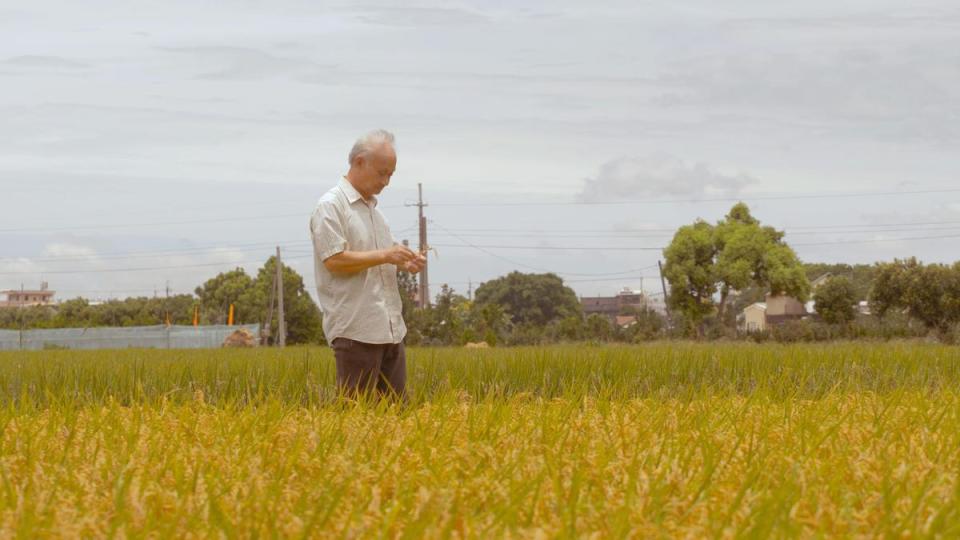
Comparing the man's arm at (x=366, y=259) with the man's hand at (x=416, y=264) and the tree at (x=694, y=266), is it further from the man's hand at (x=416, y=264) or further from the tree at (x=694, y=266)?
the tree at (x=694, y=266)

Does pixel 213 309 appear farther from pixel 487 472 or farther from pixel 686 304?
pixel 487 472

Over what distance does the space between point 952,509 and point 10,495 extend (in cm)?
232

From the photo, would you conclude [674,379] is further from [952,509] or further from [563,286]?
[563,286]

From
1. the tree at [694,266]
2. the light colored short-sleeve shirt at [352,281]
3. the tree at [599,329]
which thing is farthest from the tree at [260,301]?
the light colored short-sleeve shirt at [352,281]

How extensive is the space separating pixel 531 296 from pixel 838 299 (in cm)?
3696

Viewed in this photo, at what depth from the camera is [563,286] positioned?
80312mm

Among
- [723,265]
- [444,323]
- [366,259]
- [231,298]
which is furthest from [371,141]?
[231,298]

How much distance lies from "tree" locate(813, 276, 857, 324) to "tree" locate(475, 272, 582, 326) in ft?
115

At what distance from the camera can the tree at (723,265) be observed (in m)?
47.4

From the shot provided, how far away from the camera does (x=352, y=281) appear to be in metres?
5.89

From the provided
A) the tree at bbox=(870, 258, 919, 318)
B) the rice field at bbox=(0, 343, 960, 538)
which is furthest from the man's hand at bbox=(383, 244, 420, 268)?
the tree at bbox=(870, 258, 919, 318)

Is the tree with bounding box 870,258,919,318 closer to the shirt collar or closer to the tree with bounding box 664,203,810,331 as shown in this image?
the tree with bounding box 664,203,810,331

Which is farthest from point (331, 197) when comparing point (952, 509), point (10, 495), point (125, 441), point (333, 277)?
point (952, 509)

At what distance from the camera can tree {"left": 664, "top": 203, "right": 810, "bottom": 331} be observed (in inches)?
1866
